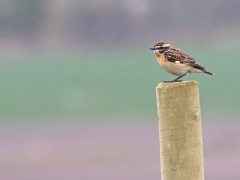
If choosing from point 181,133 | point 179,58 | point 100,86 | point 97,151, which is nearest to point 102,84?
point 100,86

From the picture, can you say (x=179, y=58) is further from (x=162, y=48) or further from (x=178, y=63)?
(x=162, y=48)

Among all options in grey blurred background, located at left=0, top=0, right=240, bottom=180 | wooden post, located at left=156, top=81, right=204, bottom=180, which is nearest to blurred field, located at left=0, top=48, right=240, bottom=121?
grey blurred background, located at left=0, top=0, right=240, bottom=180

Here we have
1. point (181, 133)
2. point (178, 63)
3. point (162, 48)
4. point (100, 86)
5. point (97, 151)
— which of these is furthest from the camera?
point (100, 86)

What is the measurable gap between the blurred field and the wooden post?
18.7m

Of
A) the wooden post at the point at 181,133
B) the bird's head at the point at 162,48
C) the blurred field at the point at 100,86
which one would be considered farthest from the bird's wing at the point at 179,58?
the blurred field at the point at 100,86

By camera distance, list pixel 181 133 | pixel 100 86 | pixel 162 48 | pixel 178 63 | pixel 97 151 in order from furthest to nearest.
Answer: pixel 100 86, pixel 97 151, pixel 162 48, pixel 178 63, pixel 181 133

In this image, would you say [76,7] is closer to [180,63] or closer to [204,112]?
[204,112]

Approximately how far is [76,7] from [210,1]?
627 cm

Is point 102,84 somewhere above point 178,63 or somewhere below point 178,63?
above

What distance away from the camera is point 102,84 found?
3086cm

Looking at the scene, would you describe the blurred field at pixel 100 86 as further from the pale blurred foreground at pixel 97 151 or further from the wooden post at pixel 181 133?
the wooden post at pixel 181 133

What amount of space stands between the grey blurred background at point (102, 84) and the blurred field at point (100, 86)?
4 centimetres

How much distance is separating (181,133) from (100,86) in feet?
78.1

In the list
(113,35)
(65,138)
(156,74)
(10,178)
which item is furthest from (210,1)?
(10,178)
